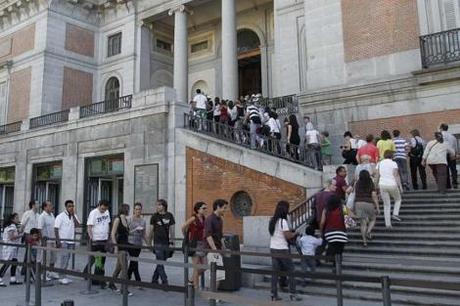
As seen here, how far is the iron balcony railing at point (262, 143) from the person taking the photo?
1436cm

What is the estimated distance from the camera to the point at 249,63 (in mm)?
29656

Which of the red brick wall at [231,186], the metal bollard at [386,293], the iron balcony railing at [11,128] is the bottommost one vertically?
the metal bollard at [386,293]

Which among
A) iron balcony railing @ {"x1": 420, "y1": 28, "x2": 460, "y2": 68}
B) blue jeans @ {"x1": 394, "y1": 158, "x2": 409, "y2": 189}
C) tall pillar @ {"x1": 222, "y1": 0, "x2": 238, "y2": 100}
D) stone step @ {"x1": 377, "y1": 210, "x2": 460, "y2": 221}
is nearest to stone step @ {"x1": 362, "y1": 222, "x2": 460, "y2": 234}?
stone step @ {"x1": 377, "y1": 210, "x2": 460, "y2": 221}

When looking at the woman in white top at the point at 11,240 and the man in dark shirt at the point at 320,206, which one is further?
the woman in white top at the point at 11,240

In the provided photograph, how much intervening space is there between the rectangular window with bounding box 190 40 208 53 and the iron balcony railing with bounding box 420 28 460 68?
16826mm

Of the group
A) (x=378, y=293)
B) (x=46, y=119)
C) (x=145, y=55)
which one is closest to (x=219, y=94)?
(x=145, y=55)

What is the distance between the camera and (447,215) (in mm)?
10484

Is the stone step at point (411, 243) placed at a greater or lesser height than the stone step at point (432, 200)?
lesser

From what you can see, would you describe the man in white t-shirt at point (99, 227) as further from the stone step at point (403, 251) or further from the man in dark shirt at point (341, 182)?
the stone step at point (403, 251)

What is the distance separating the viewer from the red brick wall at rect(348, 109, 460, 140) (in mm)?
15703

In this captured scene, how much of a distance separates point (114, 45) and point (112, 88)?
110 inches

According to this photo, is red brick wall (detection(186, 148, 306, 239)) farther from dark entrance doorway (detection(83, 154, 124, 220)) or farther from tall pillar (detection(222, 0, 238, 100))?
tall pillar (detection(222, 0, 238, 100))

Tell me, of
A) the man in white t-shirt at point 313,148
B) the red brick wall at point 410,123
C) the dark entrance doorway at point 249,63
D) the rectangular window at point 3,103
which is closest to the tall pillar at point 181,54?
the dark entrance doorway at point 249,63

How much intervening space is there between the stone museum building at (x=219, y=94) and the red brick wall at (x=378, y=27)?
0.04 metres
